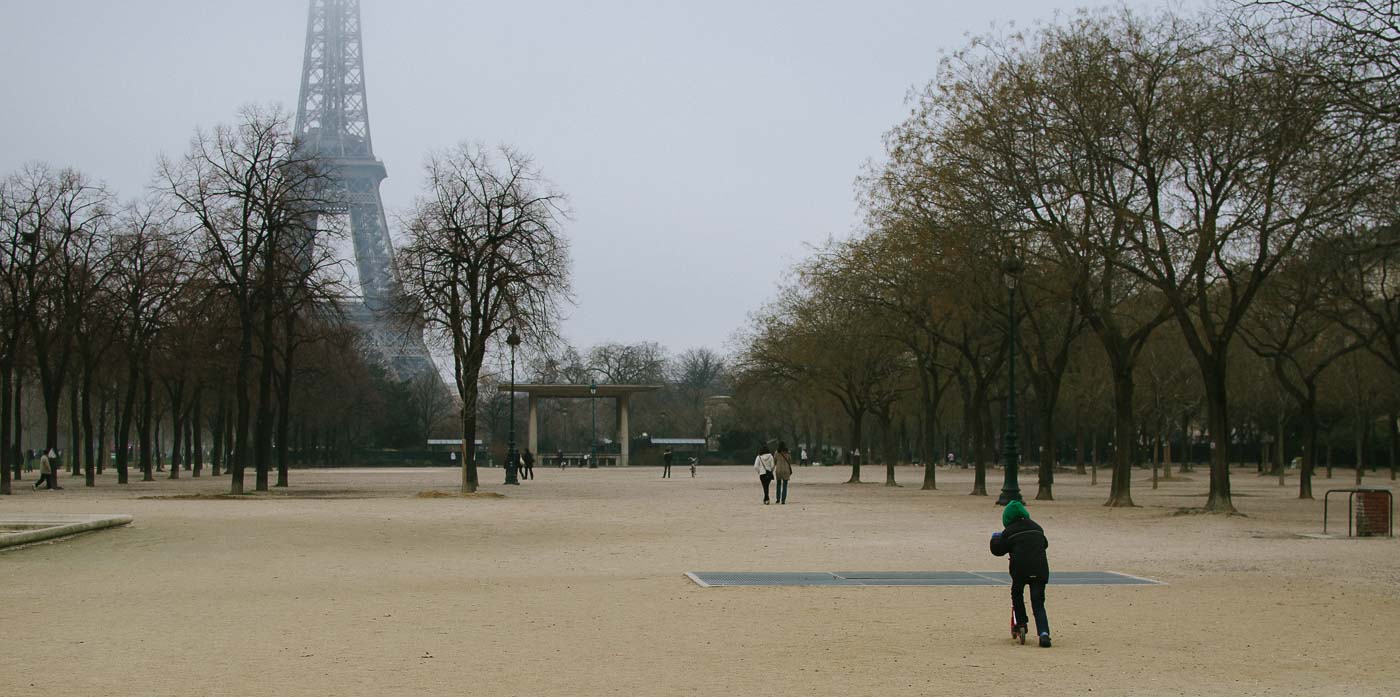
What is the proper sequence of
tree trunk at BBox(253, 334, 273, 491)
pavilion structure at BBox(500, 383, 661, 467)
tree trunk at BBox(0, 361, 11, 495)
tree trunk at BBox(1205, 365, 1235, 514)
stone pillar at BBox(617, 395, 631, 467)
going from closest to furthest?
tree trunk at BBox(1205, 365, 1235, 514)
tree trunk at BBox(253, 334, 273, 491)
tree trunk at BBox(0, 361, 11, 495)
pavilion structure at BBox(500, 383, 661, 467)
stone pillar at BBox(617, 395, 631, 467)

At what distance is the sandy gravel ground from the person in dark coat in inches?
11.4

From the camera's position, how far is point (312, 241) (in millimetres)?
44562

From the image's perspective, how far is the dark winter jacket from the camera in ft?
38.5

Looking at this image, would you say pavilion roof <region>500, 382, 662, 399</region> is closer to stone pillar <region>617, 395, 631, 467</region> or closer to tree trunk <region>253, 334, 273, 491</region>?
stone pillar <region>617, 395, 631, 467</region>

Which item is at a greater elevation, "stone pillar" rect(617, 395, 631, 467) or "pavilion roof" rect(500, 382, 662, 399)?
"pavilion roof" rect(500, 382, 662, 399)

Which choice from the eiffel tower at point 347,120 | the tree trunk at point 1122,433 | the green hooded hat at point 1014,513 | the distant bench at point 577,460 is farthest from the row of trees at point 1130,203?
the eiffel tower at point 347,120

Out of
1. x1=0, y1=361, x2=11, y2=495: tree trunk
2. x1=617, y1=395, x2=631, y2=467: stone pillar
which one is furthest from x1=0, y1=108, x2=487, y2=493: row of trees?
x1=617, y1=395, x2=631, y2=467: stone pillar

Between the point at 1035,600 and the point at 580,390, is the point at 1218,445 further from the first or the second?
the point at 580,390

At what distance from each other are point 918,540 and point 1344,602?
400 inches

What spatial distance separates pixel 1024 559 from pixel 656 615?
409cm

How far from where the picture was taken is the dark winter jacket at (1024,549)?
11.7 meters

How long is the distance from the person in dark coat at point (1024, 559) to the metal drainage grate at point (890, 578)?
5.04m

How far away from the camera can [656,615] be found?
14062 mm

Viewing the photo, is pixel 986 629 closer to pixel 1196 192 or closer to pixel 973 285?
pixel 1196 192
